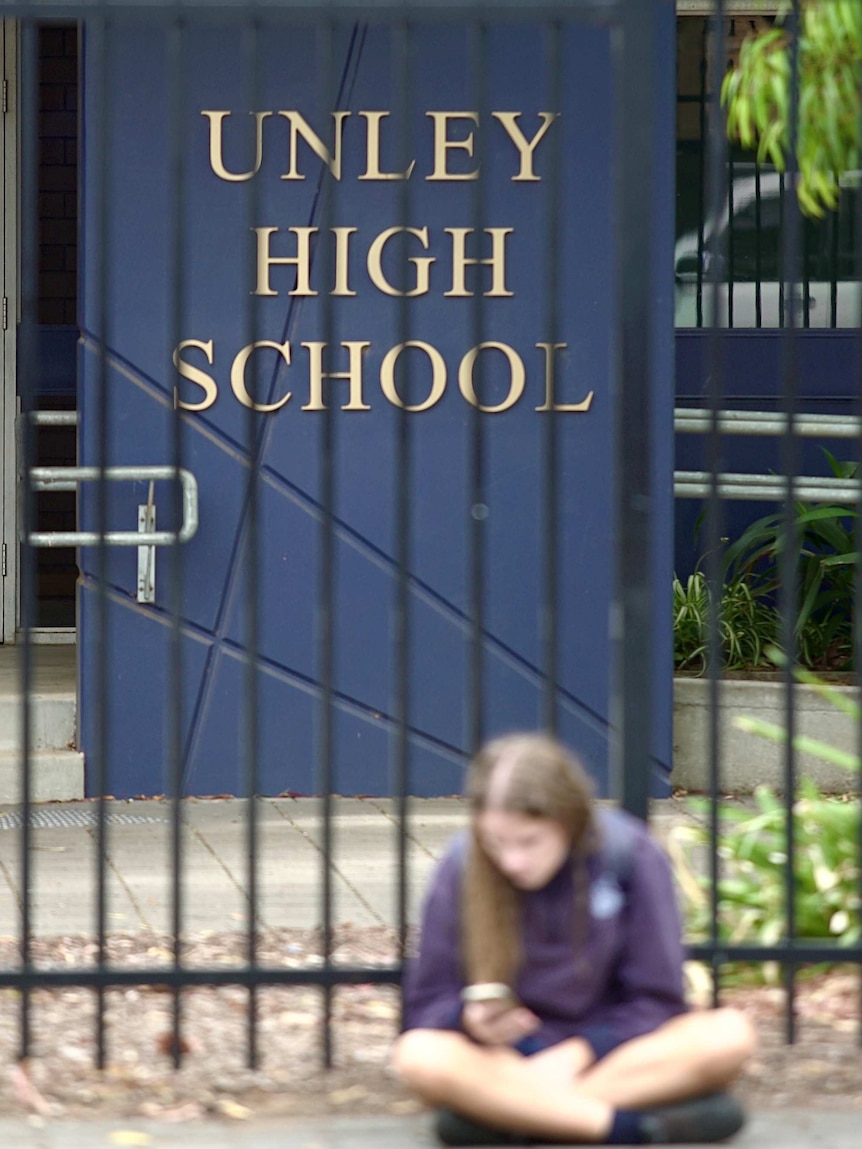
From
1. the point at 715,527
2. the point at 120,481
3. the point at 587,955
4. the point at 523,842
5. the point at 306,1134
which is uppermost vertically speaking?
the point at 120,481

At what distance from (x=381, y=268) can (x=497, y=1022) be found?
4.34 meters

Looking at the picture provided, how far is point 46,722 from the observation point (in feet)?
24.9

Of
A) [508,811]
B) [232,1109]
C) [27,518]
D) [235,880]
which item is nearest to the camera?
[508,811]

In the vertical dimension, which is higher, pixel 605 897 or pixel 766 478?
pixel 766 478

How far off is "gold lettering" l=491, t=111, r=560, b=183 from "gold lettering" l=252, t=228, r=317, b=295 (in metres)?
0.85

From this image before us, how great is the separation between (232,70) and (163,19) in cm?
332

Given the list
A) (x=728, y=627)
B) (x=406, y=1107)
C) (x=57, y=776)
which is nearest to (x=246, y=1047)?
(x=406, y=1107)

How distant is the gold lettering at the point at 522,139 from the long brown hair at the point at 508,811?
4.18 metres

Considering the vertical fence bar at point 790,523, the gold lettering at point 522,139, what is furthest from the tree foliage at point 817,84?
the gold lettering at point 522,139

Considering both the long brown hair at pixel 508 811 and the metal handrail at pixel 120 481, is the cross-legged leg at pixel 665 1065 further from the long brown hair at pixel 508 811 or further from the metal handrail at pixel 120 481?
the metal handrail at pixel 120 481

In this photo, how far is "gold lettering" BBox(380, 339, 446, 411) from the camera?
7.39 metres

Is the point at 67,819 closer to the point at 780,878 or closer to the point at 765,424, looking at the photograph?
the point at 780,878

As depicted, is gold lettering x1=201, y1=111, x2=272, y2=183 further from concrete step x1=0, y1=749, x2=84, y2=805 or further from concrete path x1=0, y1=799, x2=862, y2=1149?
concrete path x1=0, y1=799, x2=862, y2=1149

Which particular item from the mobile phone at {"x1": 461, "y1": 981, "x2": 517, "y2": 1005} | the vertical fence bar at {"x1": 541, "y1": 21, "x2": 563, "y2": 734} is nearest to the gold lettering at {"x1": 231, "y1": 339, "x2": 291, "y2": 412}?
the vertical fence bar at {"x1": 541, "y1": 21, "x2": 563, "y2": 734}
